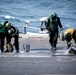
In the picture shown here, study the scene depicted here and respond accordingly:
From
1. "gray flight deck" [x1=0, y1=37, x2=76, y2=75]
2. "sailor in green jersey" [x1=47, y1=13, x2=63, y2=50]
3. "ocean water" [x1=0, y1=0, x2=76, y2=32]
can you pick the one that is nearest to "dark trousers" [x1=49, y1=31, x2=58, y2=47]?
"sailor in green jersey" [x1=47, y1=13, x2=63, y2=50]

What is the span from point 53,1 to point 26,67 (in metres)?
78.1

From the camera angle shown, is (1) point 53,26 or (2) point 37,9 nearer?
(1) point 53,26

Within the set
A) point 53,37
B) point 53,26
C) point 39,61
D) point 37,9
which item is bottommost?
point 37,9

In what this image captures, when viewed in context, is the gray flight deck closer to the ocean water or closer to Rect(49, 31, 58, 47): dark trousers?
Rect(49, 31, 58, 47): dark trousers

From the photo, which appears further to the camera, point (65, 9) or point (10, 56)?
point (65, 9)

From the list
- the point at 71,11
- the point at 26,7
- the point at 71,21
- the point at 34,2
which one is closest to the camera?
the point at 71,21

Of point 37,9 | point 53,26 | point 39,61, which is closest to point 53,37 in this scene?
point 53,26

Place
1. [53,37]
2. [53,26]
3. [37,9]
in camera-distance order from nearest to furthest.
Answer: [53,26]
[53,37]
[37,9]

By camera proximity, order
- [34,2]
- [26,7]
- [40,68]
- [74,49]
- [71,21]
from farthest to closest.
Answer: [34,2] < [26,7] < [71,21] < [74,49] < [40,68]

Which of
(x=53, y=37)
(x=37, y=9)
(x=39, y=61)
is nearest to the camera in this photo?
(x=39, y=61)

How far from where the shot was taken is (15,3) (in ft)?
306

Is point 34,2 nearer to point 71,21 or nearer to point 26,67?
point 71,21

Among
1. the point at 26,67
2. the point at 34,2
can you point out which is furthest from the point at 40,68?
the point at 34,2

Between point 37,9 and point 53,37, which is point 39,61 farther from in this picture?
point 37,9
